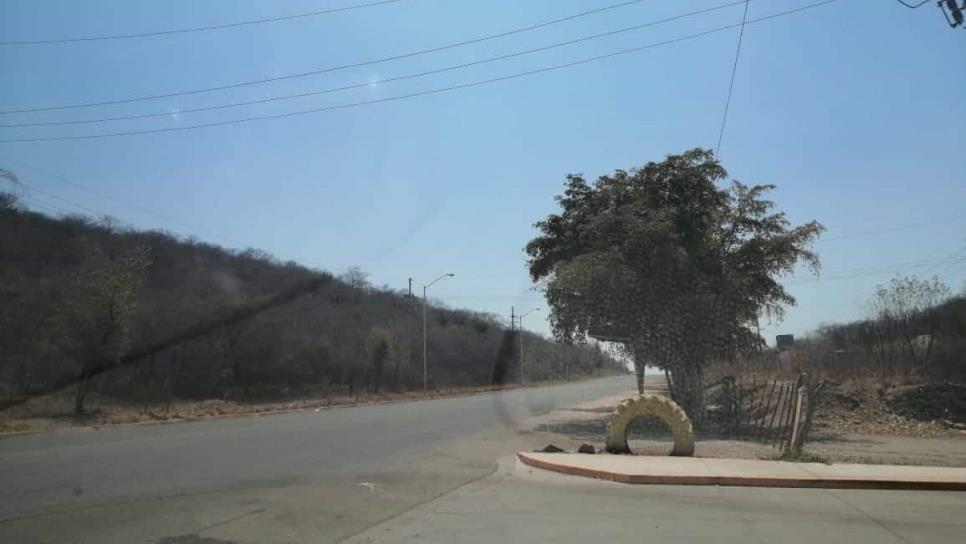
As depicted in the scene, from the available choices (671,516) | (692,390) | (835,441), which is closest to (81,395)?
(692,390)

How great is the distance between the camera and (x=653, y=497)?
9.91 m

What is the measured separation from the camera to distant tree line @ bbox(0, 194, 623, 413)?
111ft

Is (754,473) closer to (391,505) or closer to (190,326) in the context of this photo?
(391,505)

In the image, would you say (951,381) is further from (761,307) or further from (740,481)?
(740,481)

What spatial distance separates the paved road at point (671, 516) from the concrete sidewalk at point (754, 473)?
0.30m

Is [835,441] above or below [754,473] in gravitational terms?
below

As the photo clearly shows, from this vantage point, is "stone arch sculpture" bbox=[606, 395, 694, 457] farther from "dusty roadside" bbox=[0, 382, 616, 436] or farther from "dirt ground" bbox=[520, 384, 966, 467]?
"dusty roadside" bbox=[0, 382, 616, 436]

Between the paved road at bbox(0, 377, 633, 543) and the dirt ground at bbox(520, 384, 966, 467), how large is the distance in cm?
260

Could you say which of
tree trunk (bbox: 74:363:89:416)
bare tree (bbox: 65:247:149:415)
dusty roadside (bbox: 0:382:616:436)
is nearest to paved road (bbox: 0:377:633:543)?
dusty roadside (bbox: 0:382:616:436)

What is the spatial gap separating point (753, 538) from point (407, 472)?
22.5 feet

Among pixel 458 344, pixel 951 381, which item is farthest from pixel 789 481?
pixel 458 344

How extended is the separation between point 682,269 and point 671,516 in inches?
537

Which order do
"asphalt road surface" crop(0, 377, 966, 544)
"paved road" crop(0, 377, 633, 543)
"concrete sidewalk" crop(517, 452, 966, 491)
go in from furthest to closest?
1. "concrete sidewalk" crop(517, 452, 966, 491)
2. "paved road" crop(0, 377, 633, 543)
3. "asphalt road surface" crop(0, 377, 966, 544)

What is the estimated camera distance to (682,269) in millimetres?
21281
